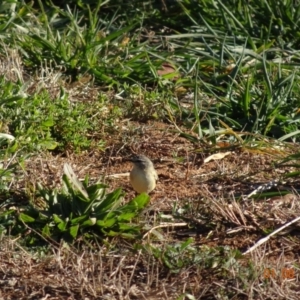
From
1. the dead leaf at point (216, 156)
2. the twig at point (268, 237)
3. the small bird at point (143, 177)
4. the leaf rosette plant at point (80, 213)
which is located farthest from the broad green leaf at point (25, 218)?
the dead leaf at point (216, 156)

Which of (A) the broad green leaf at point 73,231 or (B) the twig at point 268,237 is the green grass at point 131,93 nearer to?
(A) the broad green leaf at point 73,231

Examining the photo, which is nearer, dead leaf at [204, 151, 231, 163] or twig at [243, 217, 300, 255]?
twig at [243, 217, 300, 255]

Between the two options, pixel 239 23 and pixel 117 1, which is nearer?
pixel 239 23

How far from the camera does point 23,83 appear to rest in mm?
8188

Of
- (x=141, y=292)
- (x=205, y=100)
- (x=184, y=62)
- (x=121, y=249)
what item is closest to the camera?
(x=141, y=292)

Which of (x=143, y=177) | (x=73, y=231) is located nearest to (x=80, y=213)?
(x=73, y=231)

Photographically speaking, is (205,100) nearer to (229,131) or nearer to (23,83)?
(229,131)

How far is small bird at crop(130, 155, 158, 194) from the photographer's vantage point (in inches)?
263

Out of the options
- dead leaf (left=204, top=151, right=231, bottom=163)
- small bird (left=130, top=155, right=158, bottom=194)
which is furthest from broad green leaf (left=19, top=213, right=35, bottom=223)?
dead leaf (left=204, top=151, right=231, bottom=163)

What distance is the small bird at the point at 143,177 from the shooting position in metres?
6.68

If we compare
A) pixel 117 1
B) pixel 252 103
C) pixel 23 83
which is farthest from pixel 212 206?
pixel 117 1

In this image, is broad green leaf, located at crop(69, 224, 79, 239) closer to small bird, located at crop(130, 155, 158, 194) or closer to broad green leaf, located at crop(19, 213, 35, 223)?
broad green leaf, located at crop(19, 213, 35, 223)

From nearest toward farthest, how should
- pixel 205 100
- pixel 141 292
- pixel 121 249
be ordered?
pixel 141 292 → pixel 121 249 → pixel 205 100

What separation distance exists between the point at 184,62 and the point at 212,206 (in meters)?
3.11
